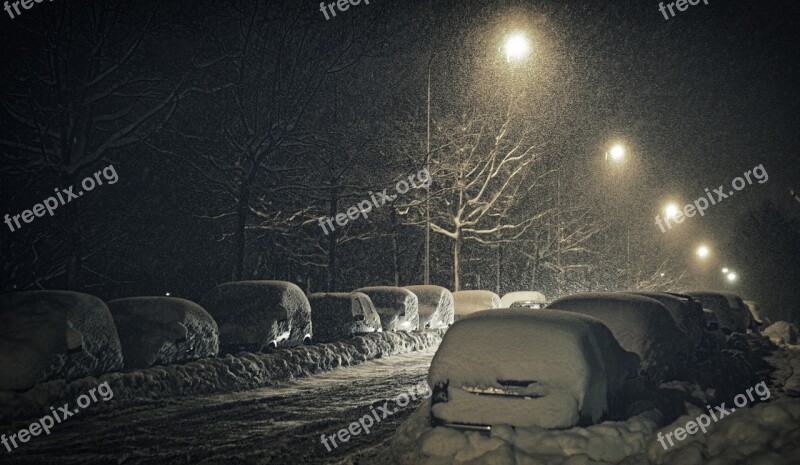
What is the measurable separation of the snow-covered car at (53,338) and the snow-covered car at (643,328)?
22.5ft

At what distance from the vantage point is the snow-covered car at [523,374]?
220 inches

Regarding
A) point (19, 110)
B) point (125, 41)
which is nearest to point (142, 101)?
point (125, 41)

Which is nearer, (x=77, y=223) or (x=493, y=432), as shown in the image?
(x=493, y=432)

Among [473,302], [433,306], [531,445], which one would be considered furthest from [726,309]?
[531,445]

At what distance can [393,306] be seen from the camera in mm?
18344

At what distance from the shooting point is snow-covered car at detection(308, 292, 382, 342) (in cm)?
1493

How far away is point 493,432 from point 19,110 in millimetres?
13502

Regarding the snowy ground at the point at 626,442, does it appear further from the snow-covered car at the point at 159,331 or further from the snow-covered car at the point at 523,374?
the snow-covered car at the point at 159,331

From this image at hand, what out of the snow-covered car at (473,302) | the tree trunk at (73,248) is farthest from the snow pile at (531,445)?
the snow-covered car at (473,302)

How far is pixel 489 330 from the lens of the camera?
614 centimetres

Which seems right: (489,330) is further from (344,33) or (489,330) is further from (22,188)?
(344,33)

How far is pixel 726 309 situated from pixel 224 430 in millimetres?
16099

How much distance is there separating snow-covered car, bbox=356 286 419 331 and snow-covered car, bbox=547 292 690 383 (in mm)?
9128

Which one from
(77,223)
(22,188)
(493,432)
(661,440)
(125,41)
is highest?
(125,41)
